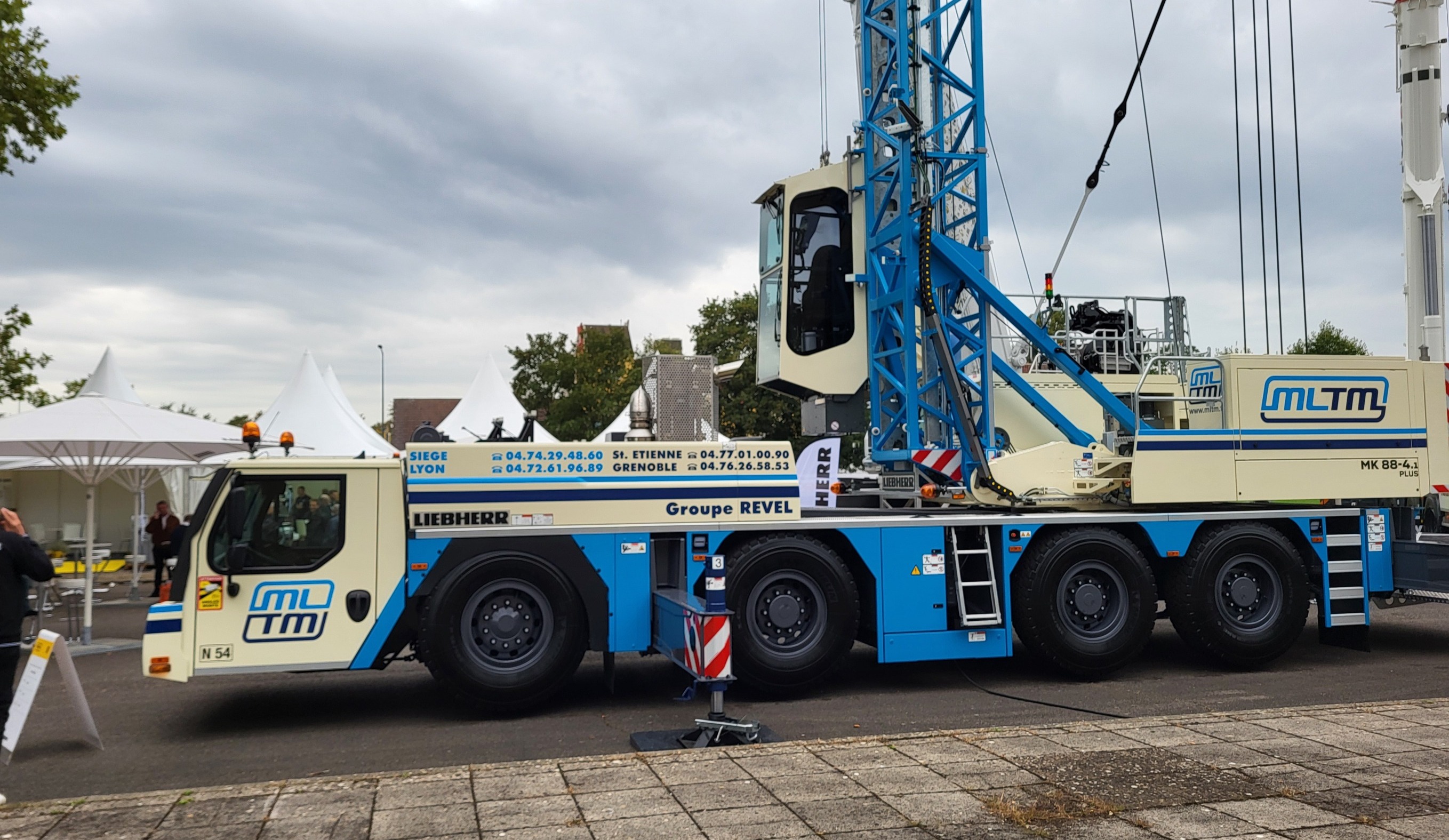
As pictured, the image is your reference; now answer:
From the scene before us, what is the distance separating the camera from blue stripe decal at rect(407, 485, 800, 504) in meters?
8.45

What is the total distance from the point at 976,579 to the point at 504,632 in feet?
13.9

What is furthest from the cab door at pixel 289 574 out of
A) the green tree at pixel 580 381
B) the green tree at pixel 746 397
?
the green tree at pixel 580 381

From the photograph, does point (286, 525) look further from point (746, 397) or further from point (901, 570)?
point (746, 397)

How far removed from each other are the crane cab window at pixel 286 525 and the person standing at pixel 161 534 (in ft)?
37.4

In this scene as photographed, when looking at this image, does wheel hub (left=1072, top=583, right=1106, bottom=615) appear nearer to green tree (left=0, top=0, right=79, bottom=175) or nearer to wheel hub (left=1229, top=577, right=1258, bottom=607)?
wheel hub (left=1229, top=577, right=1258, bottom=607)

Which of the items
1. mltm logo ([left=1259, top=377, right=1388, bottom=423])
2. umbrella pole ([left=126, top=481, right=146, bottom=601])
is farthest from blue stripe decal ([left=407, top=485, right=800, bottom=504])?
umbrella pole ([left=126, top=481, right=146, bottom=601])

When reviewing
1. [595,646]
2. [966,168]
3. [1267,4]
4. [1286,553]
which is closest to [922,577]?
[595,646]

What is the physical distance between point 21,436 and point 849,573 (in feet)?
30.6

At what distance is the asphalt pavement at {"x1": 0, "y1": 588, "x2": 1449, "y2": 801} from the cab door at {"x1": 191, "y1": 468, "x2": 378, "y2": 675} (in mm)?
675

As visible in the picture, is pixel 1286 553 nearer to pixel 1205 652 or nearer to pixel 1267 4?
pixel 1205 652

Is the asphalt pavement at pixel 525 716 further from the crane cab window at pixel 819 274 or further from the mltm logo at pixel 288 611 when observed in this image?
the crane cab window at pixel 819 274

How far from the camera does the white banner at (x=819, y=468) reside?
45.1 feet

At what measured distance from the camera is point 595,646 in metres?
8.71

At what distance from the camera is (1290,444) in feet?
34.5
